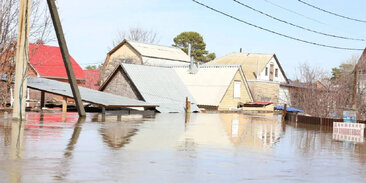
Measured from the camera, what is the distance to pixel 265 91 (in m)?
64.5

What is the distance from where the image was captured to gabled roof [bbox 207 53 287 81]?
69562 mm

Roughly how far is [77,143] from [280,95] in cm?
5364

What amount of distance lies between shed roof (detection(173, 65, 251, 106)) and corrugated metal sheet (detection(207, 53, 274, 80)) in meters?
16.8

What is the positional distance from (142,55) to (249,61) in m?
16.0

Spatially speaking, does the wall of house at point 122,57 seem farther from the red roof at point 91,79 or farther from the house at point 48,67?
the red roof at point 91,79

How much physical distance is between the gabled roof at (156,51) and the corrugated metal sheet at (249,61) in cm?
793

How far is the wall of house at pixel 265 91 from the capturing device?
209ft

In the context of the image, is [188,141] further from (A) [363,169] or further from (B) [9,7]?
(B) [9,7]

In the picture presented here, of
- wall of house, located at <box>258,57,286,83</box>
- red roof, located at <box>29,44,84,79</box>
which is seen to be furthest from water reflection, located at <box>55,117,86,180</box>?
wall of house, located at <box>258,57,286,83</box>

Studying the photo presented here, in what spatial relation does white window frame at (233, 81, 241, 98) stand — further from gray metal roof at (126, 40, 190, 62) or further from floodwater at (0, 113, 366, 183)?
floodwater at (0, 113, 366, 183)

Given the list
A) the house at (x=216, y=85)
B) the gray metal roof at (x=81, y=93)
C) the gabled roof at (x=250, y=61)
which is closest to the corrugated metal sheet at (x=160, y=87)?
the house at (x=216, y=85)

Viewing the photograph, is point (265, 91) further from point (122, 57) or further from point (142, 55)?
point (122, 57)

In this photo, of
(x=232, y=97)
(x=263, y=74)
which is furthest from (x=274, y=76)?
(x=232, y=97)

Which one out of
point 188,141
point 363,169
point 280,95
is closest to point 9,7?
point 188,141
